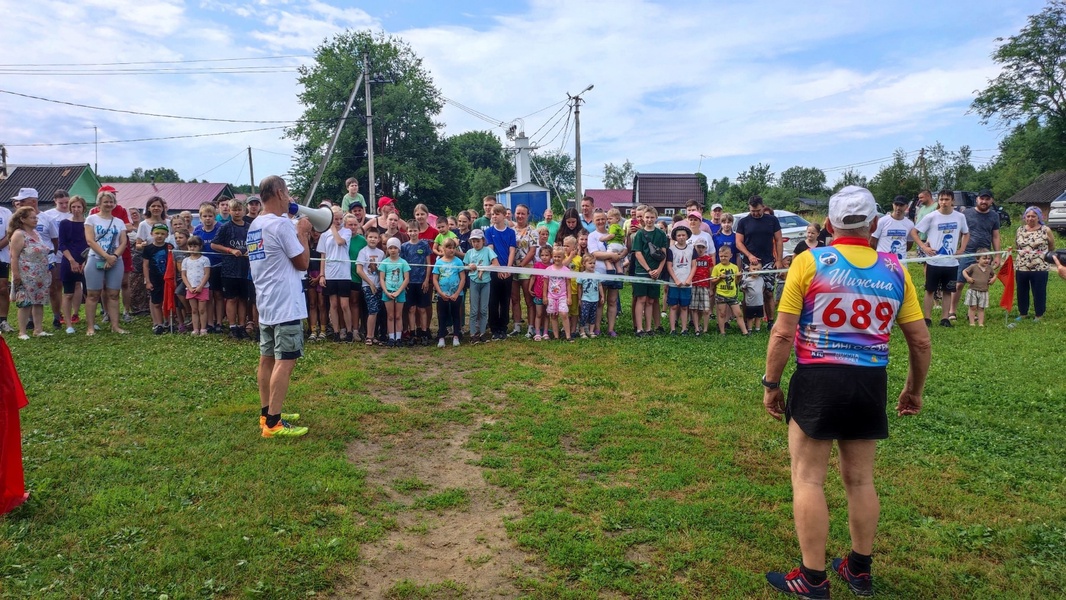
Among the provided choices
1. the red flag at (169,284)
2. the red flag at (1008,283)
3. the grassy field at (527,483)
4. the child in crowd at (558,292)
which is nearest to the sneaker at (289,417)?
the grassy field at (527,483)

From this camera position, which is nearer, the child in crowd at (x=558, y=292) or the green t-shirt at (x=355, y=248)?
the green t-shirt at (x=355, y=248)

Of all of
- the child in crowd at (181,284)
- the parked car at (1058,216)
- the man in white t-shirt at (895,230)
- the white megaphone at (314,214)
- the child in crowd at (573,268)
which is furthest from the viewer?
the parked car at (1058,216)

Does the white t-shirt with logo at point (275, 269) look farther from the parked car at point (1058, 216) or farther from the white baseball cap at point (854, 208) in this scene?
the parked car at point (1058, 216)

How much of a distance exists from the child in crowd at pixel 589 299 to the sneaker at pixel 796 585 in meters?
7.02

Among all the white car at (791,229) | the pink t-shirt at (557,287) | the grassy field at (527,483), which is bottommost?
the grassy field at (527,483)

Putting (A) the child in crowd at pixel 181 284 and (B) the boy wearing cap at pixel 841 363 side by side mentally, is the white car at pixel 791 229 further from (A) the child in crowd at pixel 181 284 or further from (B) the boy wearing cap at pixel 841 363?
(B) the boy wearing cap at pixel 841 363

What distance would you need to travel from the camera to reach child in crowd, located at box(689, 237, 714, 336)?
10773mm

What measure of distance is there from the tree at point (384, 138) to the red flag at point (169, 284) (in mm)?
33713

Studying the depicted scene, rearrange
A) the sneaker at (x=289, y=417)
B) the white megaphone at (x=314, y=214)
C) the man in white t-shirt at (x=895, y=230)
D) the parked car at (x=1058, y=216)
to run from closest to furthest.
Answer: the white megaphone at (x=314, y=214), the sneaker at (x=289, y=417), the man in white t-shirt at (x=895, y=230), the parked car at (x=1058, y=216)

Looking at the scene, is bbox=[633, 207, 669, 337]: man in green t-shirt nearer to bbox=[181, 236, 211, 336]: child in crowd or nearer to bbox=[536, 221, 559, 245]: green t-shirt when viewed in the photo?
bbox=[536, 221, 559, 245]: green t-shirt

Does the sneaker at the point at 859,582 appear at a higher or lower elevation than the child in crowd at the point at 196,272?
lower

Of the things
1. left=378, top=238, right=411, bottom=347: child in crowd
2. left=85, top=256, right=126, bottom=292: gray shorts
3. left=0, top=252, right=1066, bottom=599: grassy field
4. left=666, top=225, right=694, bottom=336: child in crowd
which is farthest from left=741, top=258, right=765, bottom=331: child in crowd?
left=85, top=256, right=126, bottom=292: gray shorts

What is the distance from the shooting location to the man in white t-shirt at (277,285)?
221 inches

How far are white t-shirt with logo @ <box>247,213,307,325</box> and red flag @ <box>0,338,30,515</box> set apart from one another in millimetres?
1826
